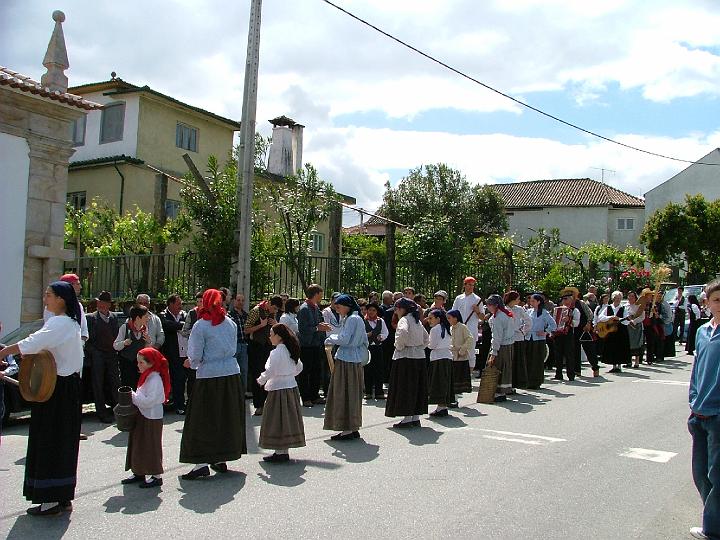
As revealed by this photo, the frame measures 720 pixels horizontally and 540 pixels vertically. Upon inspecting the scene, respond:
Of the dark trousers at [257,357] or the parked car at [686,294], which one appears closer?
the dark trousers at [257,357]

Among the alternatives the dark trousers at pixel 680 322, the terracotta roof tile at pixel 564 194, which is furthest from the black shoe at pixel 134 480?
the terracotta roof tile at pixel 564 194

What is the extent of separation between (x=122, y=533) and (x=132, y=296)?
11384 millimetres

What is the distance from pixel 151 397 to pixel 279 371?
1.52 m

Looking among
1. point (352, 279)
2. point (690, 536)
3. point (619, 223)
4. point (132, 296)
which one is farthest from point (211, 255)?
point (619, 223)

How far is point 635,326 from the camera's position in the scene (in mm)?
17641

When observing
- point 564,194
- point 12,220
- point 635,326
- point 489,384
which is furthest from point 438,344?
point 564,194

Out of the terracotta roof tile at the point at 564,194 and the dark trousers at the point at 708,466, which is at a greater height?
the terracotta roof tile at the point at 564,194

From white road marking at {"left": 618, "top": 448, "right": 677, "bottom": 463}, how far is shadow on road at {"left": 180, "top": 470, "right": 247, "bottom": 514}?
4.31m

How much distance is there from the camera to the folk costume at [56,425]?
5793 mm

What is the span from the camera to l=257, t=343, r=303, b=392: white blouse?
7820mm

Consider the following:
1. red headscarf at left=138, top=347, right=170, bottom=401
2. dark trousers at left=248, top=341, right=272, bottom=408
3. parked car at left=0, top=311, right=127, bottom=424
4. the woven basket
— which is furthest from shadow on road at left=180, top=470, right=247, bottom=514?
the woven basket

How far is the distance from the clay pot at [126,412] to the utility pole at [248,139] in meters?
6.66

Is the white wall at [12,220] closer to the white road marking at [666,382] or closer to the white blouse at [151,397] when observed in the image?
the white blouse at [151,397]

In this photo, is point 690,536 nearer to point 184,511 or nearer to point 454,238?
point 184,511
